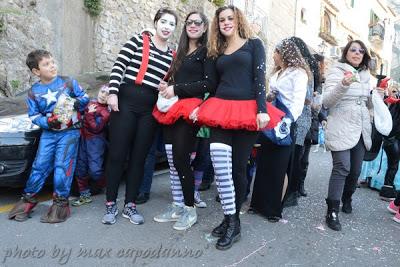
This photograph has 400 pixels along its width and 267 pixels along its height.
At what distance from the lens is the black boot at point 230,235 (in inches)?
121

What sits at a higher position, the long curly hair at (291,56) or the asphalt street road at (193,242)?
the long curly hair at (291,56)

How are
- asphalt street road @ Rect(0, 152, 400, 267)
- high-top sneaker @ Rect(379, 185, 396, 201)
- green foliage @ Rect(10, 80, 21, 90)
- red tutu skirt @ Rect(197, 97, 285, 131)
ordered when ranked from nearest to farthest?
asphalt street road @ Rect(0, 152, 400, 267) < red tutu skirt @ Rect(197, 97, 285, 131) < high-top sneaker @ Rect(379, 185, 396, 201) < green foliage @ Rect(10, 80, 21, 90)

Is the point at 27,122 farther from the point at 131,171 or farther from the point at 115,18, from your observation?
the point at 115,18

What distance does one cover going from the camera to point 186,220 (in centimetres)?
351

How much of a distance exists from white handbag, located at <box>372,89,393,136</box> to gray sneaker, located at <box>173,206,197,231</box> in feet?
6.91

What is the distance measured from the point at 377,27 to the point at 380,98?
105 feet

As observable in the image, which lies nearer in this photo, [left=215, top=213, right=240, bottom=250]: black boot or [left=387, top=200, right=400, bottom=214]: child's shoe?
[left=215, top=213, right=240, bottom=250]: black boot

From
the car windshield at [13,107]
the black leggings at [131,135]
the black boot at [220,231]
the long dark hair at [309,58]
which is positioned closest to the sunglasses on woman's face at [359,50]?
the long dark hair at [309,58]

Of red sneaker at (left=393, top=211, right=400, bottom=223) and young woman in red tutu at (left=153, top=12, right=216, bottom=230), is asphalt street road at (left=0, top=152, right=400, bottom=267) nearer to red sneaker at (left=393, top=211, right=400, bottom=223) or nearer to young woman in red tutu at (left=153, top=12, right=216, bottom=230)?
red sneaker at (left=393, top=211, right=400, bottom=223)

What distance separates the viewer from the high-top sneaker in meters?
5.14

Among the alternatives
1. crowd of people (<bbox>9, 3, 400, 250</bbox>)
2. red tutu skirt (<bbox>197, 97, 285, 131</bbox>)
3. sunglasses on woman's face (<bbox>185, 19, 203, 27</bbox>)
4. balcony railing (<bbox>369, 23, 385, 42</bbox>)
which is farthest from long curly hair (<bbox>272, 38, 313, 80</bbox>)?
balcony railing (<bbox>369, 23, 385, 42</bbox>)

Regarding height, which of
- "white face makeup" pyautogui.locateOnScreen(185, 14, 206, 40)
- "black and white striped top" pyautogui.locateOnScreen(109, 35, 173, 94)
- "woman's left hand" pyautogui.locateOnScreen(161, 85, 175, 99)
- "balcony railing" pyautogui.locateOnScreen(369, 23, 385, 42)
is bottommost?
"woman's left hand" pyautogui.locateOnScreen(161, 85, 175, 99)

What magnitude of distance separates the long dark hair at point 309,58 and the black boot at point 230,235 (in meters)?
1.89

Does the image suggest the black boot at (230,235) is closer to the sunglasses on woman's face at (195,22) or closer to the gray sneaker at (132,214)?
the gray sneaker at (132,214)
